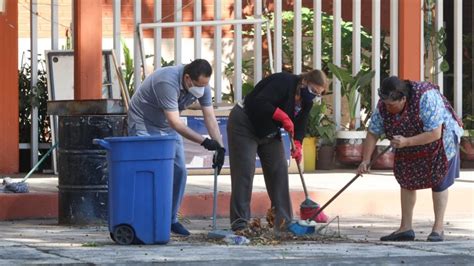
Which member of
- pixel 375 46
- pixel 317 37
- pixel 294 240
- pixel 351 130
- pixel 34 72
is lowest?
pixel 294 240

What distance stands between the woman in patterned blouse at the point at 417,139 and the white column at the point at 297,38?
4.80m

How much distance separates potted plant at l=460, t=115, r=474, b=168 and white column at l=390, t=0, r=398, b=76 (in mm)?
1192

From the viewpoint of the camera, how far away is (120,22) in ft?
49.8

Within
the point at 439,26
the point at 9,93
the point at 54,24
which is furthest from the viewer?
the point at 439,26

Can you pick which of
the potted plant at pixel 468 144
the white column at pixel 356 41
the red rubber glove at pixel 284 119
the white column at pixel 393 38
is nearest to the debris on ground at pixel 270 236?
the red rubber glove at pixel 284 119

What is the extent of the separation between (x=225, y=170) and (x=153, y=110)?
452 cm

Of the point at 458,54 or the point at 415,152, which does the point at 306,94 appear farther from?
the point at 458,54

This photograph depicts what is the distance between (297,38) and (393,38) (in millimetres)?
1233

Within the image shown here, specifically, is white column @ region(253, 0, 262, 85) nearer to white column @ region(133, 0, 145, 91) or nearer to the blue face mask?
white column @ region(133, 0, 145, 91)

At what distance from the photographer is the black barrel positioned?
11.3 m

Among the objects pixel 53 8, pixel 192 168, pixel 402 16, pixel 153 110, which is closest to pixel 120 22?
pixel 53 8

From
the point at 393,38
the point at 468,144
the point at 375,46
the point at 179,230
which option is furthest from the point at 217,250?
the point at 468,144

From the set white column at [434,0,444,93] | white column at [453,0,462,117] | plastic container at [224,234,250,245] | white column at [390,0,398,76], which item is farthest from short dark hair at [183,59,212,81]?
white column at [453,0,462,117]

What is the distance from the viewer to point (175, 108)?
398 inches
